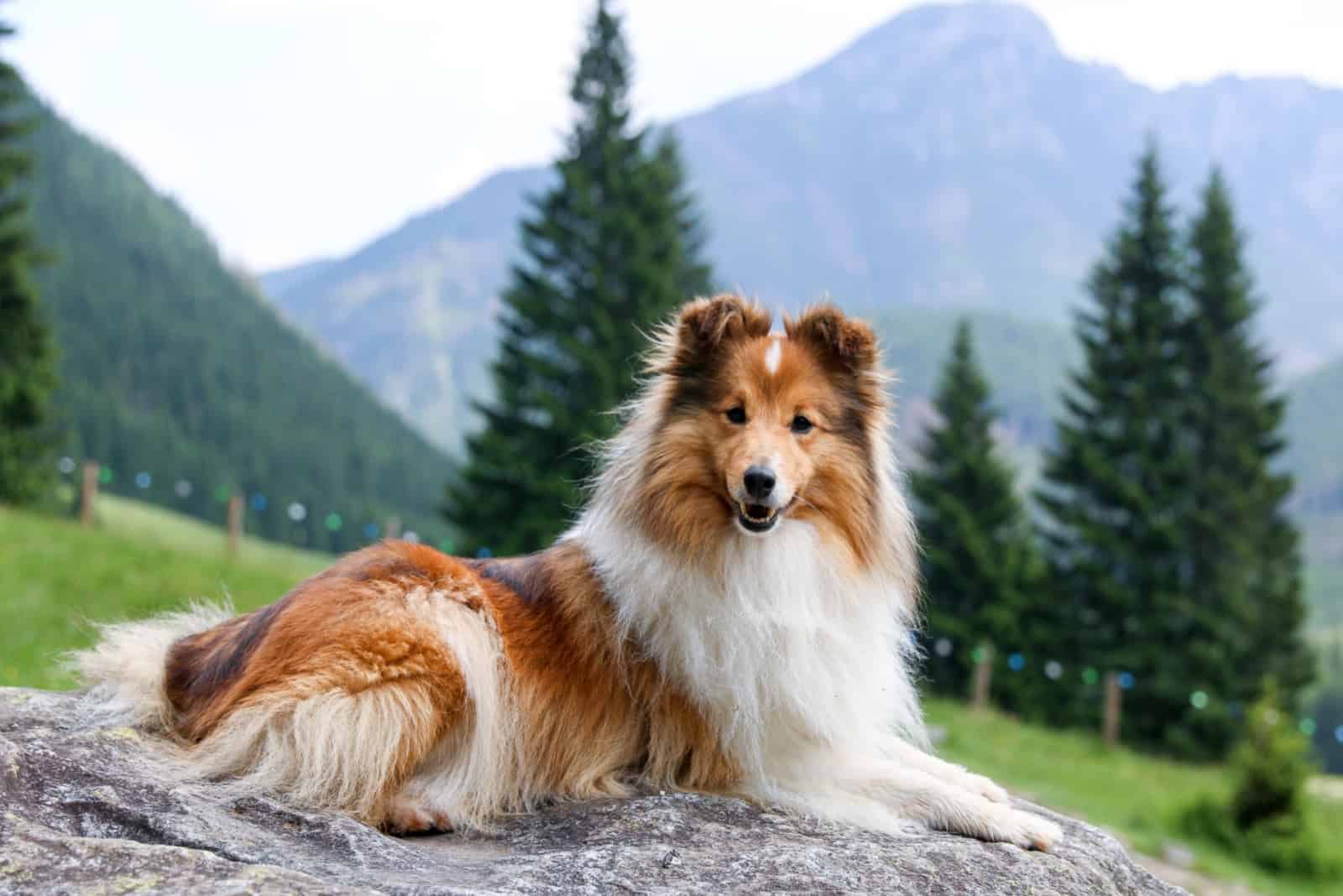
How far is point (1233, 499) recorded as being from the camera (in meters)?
30.8

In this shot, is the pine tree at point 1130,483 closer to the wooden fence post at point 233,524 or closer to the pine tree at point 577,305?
the pine tree at point 577,305

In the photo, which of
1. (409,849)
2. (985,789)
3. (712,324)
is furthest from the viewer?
(985,789)

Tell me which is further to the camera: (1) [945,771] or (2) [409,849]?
(1) [945,771]

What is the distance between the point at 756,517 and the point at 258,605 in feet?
50.5

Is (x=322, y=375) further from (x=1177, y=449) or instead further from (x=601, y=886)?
(x=601, y=886)

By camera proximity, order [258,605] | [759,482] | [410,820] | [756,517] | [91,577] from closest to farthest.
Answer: [410,820], [759,482], [756,517], [91,577], [258,605]

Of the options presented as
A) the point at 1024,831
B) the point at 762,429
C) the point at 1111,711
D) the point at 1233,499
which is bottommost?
the point at 1111,711

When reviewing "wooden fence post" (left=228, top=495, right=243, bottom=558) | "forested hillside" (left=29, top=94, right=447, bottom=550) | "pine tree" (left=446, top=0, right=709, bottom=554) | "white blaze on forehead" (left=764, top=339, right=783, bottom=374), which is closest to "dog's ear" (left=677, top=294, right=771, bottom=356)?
"white blaze on forehead" (left=764, top=339, right=783, bottom=374)

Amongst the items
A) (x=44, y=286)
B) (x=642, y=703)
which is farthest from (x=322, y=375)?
(x=642, y=703)

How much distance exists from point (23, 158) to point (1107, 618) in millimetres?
28165

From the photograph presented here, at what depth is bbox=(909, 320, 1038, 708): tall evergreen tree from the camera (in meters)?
31.2

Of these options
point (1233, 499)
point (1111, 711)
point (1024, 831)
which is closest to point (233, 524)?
point (1111, 711)

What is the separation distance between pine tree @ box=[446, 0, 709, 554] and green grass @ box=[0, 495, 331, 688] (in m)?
7.11

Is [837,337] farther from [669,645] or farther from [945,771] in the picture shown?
[945,771]
